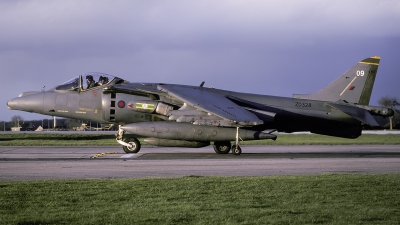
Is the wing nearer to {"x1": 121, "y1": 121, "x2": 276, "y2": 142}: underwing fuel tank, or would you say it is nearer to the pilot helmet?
{"x1": 121, "y1": 121, "x2": 276, "y2": 142}: underwing fuel tank

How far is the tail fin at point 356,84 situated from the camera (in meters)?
22.7

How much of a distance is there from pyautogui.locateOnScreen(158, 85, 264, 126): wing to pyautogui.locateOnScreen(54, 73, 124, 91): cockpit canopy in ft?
7.37

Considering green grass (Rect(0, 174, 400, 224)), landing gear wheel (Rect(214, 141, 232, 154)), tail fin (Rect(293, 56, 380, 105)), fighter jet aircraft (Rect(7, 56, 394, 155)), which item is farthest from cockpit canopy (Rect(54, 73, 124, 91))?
green grass (Rect(0, 174, 400, 224))

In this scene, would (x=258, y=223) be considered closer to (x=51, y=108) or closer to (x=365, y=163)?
(x=365, y=163)

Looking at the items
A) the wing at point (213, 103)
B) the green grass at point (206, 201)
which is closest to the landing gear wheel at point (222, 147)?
the wing at point (213, 103)

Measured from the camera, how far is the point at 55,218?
7074 mm

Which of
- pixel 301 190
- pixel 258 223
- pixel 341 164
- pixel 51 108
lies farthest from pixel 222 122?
pixel 258 223

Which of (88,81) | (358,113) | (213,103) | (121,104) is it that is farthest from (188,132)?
(358,113)

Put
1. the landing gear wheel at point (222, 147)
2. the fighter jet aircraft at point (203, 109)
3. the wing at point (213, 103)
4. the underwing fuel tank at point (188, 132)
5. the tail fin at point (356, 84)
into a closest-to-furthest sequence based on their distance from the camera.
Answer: the wing at point (213, 103) < the underwing fuel tank at point (188, 132) < the fighter jet aircraft at point (203, 109) < the landing gear wheel at point (222, 147) < the tail fin at point (356, 84)

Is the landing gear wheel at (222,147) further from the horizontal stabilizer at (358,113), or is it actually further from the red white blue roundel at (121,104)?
the horizontal stabilizer at (358,113)

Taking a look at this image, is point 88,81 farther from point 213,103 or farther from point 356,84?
point 356,84

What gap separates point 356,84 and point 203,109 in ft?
24.4

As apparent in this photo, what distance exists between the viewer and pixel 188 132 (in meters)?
20.0

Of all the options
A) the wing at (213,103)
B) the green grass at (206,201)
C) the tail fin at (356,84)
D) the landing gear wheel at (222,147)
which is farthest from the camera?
the tail fin at (356,84)
